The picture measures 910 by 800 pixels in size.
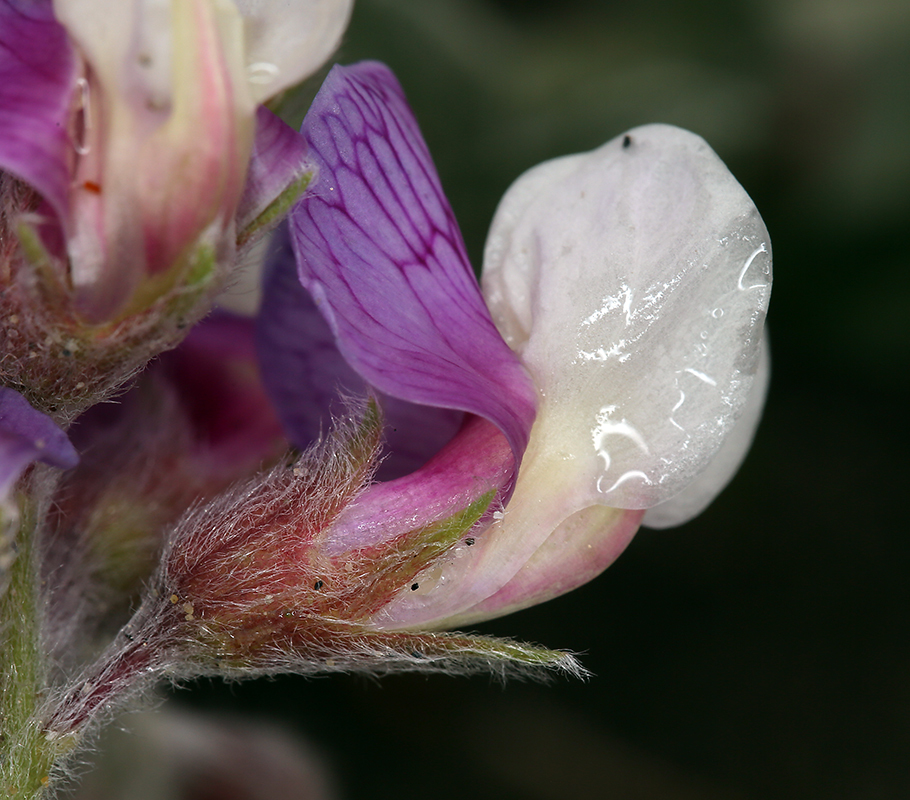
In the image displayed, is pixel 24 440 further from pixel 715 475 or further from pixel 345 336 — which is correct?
pixel 715 475

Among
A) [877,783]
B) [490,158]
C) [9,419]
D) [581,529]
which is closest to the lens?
[9,419]

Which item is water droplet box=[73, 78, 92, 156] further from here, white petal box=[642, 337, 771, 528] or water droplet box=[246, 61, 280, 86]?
white petal box=[642, 337, 771, 528]

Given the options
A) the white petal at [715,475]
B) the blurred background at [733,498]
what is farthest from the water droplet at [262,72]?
the blurred background at [733,498]

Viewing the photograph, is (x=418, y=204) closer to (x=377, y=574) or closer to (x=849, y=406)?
Result: (x=377, y=574)

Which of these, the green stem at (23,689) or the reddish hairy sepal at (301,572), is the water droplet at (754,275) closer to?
the reddish hairy sepal at (301,572)

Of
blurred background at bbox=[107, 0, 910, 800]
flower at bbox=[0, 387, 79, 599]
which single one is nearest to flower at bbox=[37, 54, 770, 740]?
flower at bbox=[0, 387, 79, 599]

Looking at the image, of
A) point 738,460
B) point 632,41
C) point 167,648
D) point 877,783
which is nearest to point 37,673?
point 167,648

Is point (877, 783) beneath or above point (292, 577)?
beneath
